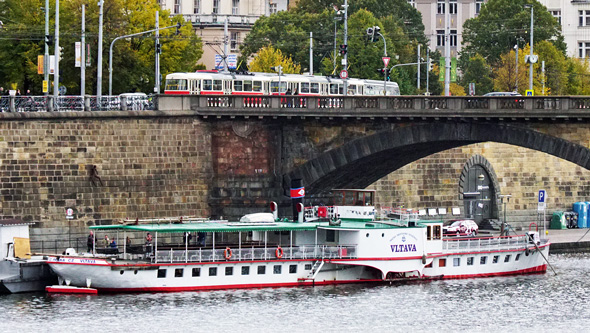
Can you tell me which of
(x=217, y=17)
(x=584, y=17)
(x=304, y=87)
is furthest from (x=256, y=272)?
(x=584, y=17)

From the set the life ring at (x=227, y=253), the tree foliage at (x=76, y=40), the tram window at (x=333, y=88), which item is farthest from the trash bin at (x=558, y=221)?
the life ring at (x=227, y=253)

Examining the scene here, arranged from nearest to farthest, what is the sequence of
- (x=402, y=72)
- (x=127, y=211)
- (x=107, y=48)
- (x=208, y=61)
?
(x=127, y=211) < (x=107, y=48) < (x=402, y=72) < (x=208, y=61)

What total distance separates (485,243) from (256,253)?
564 inches

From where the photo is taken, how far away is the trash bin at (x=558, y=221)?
10931 centimetres

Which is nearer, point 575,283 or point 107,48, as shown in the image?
point 575,283

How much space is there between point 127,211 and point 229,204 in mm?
5987

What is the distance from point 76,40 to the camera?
10356cm

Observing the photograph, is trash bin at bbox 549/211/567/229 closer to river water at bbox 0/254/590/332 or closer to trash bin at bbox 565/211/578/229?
trash bin at bbox 565/211/578/229

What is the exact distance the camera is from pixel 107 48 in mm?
105562

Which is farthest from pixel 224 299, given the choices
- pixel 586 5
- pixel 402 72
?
pixel 586 5

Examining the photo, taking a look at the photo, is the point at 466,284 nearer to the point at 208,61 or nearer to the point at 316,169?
the point at 316,169

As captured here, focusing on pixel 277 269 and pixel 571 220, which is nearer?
pixel 277 269

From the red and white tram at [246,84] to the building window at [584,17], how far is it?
62.9 m

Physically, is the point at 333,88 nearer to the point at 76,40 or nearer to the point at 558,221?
the point at 76,40
